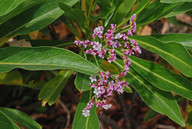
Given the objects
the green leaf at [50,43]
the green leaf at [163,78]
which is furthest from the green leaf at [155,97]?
the green leaf at [50,43]

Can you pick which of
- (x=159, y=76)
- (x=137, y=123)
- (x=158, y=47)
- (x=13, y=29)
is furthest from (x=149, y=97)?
(x=137, y=123)

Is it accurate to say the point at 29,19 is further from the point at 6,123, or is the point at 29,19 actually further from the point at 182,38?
the point at 182,38

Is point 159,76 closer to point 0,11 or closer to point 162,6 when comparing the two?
point 162,6

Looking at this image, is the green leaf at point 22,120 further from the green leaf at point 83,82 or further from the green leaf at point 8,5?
the green leaf at point 8,5

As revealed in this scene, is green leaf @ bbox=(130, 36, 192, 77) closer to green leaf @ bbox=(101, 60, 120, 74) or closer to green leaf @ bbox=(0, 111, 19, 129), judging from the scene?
green leaf @ bbox=(101, 60, 120, 74)

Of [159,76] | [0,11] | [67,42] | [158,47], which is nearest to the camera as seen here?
[0,11]

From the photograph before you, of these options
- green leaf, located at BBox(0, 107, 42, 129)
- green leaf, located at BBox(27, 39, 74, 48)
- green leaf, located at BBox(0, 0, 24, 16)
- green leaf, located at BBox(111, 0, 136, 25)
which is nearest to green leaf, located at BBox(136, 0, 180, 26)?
green leaf, located at BBox(111, 0, 136, 25)

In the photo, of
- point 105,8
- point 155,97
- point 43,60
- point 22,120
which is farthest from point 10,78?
point 155,97
